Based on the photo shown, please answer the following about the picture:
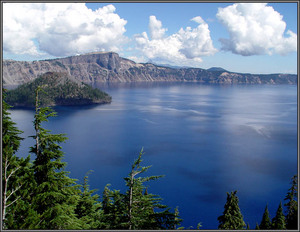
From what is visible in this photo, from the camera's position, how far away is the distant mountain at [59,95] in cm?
14788

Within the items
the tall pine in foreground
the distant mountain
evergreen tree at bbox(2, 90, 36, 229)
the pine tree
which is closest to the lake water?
the pine tree

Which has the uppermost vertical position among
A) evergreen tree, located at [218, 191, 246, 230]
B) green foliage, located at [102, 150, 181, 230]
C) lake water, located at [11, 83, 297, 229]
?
green foliage, located at [102, 150, 181, 230]

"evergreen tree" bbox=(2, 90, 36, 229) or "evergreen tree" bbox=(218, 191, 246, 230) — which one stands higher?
"evergreen tree" bbox=(2, 90, 36, 229)

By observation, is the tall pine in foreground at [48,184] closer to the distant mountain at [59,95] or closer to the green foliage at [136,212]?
the green foliage at [136,212]

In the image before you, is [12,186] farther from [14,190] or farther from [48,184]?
[48,184]

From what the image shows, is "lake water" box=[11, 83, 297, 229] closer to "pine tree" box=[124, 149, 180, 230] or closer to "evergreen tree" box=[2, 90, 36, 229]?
"pine tree" box=[124, 149, 180, 230]

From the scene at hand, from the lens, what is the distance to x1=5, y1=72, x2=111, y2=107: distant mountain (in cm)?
14788

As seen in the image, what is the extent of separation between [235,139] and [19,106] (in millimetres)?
121095

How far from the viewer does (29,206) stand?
28.6 ft

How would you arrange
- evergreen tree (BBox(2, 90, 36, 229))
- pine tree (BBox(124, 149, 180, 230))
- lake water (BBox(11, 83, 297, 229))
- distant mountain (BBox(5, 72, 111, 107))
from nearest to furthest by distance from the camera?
evergreen tree (BBox(2, 90, 36, 229)), pine tree (BBox(124, 149, 180, 230)), lake water (BBox(11, 83, 297, 229)), distant mountain (BBox(5, 72, 111, 107))

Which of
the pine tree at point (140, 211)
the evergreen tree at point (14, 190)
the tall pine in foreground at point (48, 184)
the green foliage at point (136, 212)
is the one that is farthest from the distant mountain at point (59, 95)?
the pine tree at point (140, 211)

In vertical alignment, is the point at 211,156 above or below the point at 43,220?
below

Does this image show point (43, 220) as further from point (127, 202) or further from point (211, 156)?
point (211, 156)

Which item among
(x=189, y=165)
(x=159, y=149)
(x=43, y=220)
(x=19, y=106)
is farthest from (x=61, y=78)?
(x=43, y=220)
